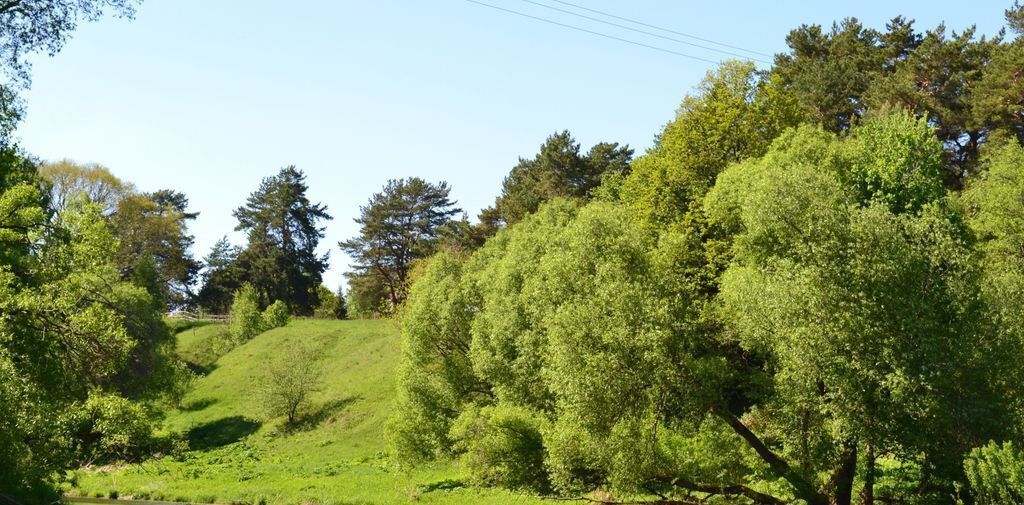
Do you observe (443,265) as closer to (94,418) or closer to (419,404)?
(419,404)

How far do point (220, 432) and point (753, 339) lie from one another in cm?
5055

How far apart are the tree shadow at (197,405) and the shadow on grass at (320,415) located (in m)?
13.1

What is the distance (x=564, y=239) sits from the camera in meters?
37.1

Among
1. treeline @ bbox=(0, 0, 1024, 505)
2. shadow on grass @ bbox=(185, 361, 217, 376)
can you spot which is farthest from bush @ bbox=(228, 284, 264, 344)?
treeline @ bbox=(0, 0, 1024, 505)

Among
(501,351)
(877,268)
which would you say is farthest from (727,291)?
(501,351)

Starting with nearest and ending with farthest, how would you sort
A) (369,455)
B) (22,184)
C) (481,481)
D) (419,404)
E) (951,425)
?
(22,184) < (951,425) < (481,481) < (419,404) < (369,455)

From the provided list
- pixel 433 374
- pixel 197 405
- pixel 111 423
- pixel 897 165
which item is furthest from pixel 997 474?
pixel 197 405

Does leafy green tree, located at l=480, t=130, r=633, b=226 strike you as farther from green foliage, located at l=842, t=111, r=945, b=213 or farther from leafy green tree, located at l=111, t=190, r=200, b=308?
leafy green tree, located at l=111, t=190, r=200, b=308

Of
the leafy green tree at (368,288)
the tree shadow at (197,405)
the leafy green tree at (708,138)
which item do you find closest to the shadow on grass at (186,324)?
the leafy green tree at (368,288)

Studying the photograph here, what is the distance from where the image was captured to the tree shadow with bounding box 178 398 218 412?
70.7 m

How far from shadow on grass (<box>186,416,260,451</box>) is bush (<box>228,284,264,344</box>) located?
2238 cm

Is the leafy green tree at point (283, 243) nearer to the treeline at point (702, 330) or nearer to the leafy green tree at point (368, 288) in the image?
the leafy green tree at point (368, 288)

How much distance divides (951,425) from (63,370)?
25.2m

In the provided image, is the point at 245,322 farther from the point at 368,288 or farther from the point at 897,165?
the point at 897,165
